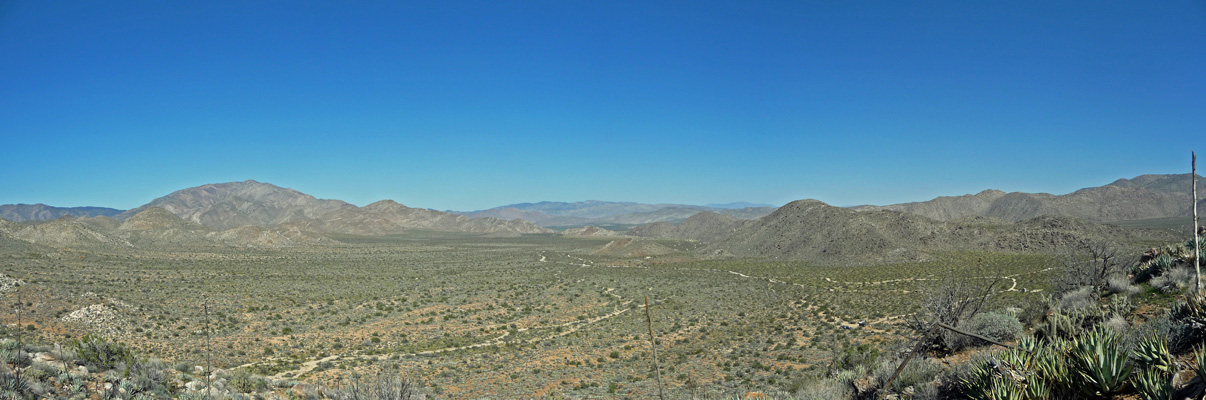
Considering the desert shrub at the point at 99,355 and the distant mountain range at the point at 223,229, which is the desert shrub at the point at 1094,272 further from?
the distant mountain range at the point at 223,229

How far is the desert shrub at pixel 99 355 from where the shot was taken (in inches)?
384

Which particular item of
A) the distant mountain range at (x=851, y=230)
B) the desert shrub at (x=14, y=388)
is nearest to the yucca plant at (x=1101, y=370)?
the desert shrub at (x=14, y=388)

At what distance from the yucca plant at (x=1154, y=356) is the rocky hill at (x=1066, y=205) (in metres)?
125

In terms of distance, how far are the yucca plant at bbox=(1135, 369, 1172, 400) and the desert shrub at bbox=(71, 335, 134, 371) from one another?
580 inches

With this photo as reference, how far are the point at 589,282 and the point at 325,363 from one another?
85.4 ft

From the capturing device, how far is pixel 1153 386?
4.09 meters

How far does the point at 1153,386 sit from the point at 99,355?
15377 millimetres

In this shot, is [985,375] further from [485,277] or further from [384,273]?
[384,273]

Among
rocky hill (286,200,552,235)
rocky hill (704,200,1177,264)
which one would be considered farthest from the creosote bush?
rocky hill (286,200,552,235)

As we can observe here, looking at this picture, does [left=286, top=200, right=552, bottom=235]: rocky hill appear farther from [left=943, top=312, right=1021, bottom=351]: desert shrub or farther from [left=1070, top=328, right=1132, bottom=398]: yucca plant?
[left=1070, top=328, right=1132, bottom=398]: yucca plant

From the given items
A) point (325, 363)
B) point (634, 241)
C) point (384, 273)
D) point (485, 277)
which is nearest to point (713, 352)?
point (325, 363)

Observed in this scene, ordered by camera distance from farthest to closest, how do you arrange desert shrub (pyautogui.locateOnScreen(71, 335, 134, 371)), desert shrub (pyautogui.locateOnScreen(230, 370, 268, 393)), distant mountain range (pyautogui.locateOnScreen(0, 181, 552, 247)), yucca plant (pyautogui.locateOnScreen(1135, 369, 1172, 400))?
distant mountain range (pyautogui.locateOnScreen(0, 181, 552, 247))
desert shrub (pyautogui.locateOnScreen(230, 370, 268, 393))
desert shrub (pyautogui.locateOnScreen(71, 335, 134, 371))
yucca plant (pyautogui.locateOnScreen(1135, 369, 1172, 400))

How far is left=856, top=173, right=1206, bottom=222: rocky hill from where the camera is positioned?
122000 millimetres

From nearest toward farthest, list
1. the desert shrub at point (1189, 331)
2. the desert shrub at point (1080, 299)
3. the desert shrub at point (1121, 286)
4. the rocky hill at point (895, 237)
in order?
the desert shrub at point (1189, 331) < the desert shrub at point (1080, 299) < the desert shrub at point (1121, 286) < the rocky hill at point (895, 237)
